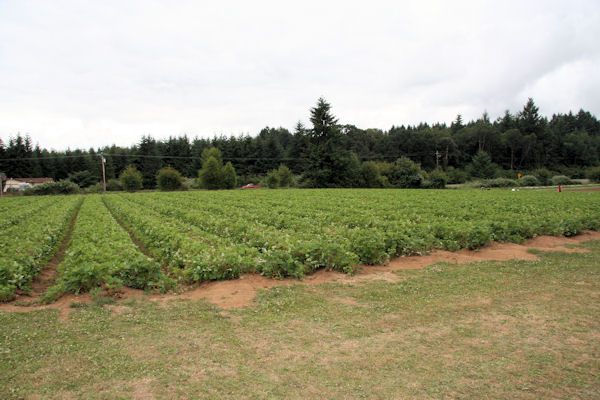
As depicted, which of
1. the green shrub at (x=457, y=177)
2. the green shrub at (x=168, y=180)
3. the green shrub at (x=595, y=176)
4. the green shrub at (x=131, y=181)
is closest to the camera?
the green shrub at (x=168, y=180)

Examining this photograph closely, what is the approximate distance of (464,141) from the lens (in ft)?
342

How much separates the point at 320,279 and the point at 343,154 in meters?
63.6

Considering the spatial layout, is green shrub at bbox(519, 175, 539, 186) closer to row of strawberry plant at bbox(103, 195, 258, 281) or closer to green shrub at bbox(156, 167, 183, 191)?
green shrub at bbox(156, 167, 183, 191)

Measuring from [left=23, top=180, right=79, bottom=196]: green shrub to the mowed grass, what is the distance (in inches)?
2434

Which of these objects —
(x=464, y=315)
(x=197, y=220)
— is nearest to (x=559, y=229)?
(x=464, y=315)

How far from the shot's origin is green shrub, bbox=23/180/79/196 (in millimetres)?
54719

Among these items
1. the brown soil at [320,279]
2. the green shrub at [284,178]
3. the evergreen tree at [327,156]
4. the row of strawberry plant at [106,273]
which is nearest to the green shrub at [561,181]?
the evergreen tree at [327,156]

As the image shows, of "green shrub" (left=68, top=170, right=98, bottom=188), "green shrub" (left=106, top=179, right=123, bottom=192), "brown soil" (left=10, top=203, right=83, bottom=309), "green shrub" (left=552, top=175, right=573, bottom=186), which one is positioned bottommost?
"brown soil" (left=10, top=203, right=83, bottom=309)

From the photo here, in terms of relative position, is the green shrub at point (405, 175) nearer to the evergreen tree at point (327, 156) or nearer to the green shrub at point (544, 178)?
the evergreen tree at point (327, 156)

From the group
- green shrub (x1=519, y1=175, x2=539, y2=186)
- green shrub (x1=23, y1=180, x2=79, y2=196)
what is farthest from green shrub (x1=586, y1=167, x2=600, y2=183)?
green shrub (x1=23, y1=180, x2=79, y2=196)

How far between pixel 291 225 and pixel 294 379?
10031 mm

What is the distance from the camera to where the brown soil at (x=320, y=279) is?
614 centimetres

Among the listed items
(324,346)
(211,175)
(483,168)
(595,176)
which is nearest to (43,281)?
(324,346)

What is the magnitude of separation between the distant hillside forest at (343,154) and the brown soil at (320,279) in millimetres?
57201
